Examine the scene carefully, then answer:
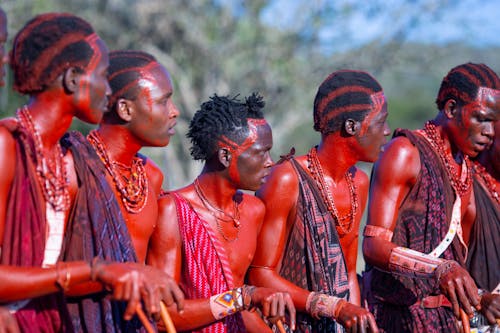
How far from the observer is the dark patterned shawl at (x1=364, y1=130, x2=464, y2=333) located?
6016 mm

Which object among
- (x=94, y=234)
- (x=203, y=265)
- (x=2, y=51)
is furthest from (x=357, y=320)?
(x=2, y=51)

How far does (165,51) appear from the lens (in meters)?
18.9

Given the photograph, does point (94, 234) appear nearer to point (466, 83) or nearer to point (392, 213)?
point (392, 213)

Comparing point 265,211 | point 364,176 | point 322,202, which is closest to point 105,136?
point 265,211

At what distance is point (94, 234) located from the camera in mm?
4258

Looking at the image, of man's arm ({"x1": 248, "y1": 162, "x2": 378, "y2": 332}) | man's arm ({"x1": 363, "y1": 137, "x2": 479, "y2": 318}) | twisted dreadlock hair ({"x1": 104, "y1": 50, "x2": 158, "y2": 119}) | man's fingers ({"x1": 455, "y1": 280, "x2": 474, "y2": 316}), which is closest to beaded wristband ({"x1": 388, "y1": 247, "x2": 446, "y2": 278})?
man's arm ({"x1": 363, "y1": 137, "x2": 479, "y2": 318})

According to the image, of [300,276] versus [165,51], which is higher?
[165,51]

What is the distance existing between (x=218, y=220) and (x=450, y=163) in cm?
187

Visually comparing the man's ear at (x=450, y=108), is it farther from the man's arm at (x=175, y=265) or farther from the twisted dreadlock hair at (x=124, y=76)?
the twisted dreadlock hair at (x=124, y=76)

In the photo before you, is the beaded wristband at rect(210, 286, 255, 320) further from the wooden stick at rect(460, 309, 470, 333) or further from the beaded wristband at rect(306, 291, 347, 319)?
the wooden stick at rect(460, 309, 470, 333)

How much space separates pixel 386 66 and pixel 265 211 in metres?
14.5

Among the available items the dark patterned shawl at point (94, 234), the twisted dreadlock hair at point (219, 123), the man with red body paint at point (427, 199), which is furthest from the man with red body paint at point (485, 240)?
the dark patterned shawl at point (94, 234)

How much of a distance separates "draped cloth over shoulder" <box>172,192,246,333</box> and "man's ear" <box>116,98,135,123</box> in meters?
0.63

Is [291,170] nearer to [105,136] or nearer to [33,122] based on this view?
[105,136]
